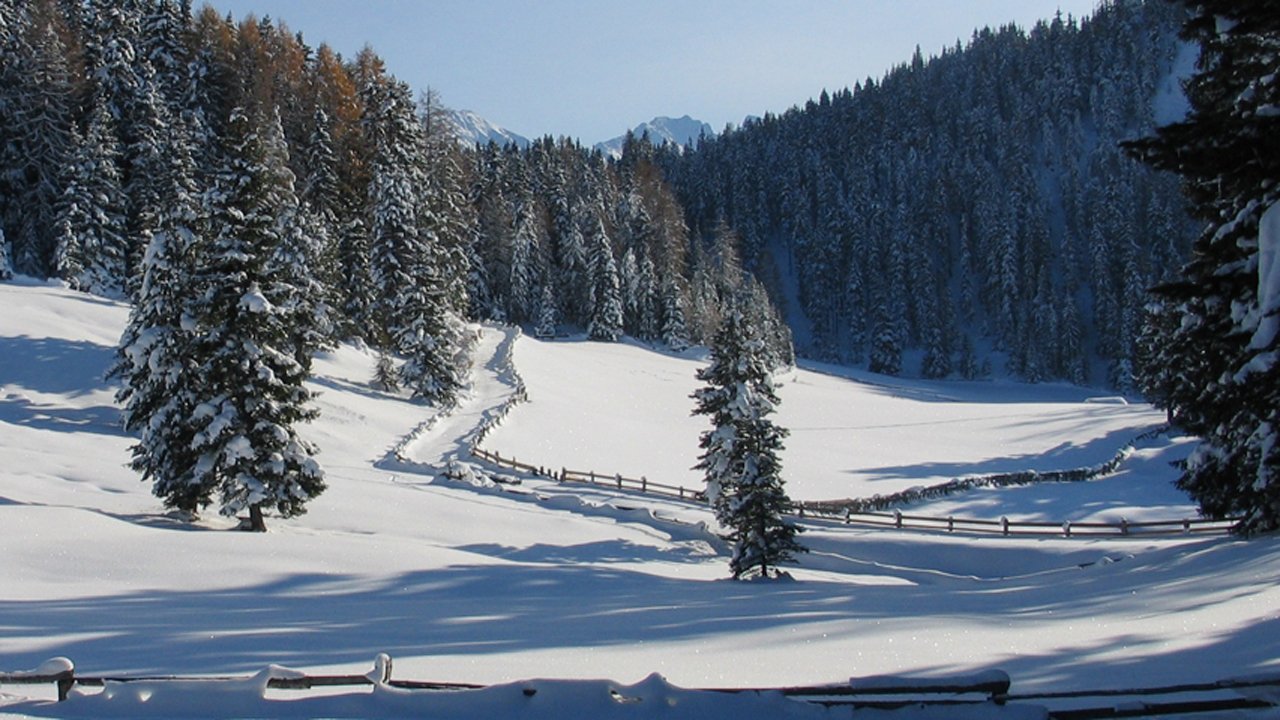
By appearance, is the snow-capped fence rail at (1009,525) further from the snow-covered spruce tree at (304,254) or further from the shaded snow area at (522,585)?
the snow-covered spruce tree at (304,254)

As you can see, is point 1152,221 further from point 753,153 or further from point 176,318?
point 176,318

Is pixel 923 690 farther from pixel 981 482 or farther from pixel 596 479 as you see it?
pixel 981 482

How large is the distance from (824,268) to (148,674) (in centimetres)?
15565

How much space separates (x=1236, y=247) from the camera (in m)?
→ 15.3

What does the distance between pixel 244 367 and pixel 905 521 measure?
83.8 feet

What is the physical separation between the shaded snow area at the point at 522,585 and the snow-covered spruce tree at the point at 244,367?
1795 millimetres

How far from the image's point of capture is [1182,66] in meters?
194

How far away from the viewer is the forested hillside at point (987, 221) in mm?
136125

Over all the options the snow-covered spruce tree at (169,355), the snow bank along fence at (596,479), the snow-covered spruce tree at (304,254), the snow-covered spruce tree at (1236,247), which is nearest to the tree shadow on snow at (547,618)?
the snow-covered spruce tree at (1236,247)

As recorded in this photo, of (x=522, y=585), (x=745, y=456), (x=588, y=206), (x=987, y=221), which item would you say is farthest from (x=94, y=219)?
(x=987, y=221)

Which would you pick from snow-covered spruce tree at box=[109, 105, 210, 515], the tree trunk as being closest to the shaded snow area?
snow-covered spruce tree at box=[109, 105, 210, 515]

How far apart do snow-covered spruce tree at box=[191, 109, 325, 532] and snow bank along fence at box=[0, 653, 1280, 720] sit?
A: 15.7 metres

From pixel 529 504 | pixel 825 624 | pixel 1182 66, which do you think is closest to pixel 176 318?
pixel 529 504

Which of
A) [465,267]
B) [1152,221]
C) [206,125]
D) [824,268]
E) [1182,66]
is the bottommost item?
[465,267]
